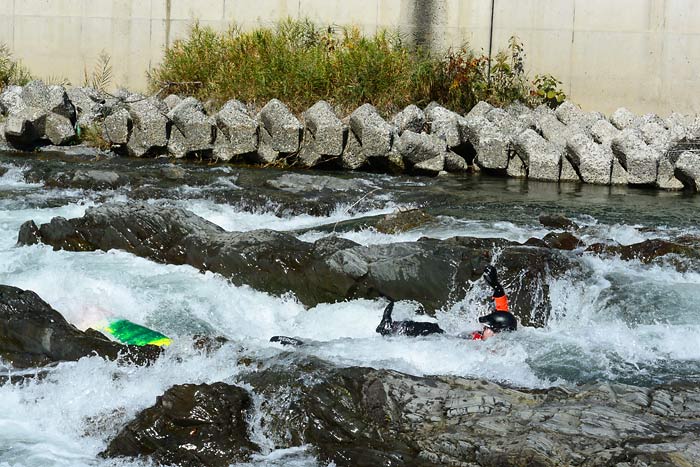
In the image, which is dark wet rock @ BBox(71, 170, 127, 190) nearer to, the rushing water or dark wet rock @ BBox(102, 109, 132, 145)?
the rushing water

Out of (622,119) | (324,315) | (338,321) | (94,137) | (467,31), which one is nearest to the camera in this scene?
(338,321)

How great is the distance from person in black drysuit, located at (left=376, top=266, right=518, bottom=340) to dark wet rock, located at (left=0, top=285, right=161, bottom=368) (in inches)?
53.2

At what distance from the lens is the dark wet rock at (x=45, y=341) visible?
5408 millimetres

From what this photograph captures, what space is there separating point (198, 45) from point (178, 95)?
807 mm

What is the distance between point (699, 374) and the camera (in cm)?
543

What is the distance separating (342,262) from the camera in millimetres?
6953

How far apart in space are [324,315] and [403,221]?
2161 millimetres

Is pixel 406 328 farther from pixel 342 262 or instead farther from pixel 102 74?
pixel 102 74

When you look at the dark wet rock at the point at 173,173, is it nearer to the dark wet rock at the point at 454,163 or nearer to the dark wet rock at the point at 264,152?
the dark wet rock at the point at 264,152

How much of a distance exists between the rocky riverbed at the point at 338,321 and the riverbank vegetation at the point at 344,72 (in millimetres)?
2885

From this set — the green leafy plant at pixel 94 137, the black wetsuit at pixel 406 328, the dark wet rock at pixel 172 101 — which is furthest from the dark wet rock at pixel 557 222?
the dark wet rock at pixel 172 101

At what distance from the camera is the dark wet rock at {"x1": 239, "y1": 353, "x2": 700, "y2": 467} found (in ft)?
13.6

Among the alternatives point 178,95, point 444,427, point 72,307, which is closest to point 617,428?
point 444,427

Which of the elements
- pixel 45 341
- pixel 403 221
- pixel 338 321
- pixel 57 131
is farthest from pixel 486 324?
pixel 57 131
